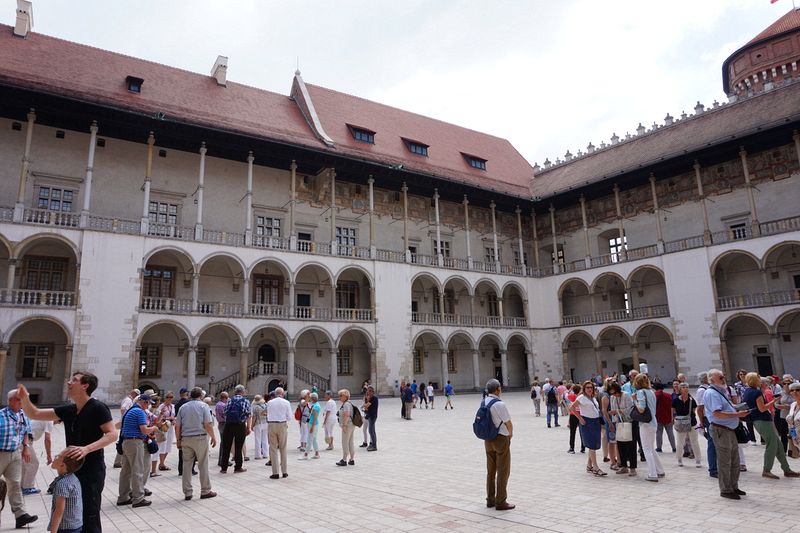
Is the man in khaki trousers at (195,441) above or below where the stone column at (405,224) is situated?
below

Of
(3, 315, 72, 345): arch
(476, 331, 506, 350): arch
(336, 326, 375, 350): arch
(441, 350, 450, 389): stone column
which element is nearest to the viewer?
(3, 315, 72, 345): arch

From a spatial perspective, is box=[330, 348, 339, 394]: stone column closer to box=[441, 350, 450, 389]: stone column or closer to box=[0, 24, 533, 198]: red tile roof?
box=[441, 350, 450, 389]: stone column

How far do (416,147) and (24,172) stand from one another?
20.5 metres

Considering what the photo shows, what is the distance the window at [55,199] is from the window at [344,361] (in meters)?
14.4

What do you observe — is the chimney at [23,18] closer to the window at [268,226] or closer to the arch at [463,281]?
the window at [268,226]

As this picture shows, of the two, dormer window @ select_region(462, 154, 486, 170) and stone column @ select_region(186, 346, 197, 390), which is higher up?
dormer window @ select_region(462, 154, 486, 170)

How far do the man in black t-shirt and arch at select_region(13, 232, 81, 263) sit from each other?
19.7 m

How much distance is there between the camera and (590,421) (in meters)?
8.25

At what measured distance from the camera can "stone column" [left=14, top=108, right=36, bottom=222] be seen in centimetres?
2059

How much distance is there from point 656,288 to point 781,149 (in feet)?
31.1

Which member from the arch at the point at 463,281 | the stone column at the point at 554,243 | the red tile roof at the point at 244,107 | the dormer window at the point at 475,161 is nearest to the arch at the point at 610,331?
the stone column at the point at 554,243

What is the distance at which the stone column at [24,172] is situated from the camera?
20.6m

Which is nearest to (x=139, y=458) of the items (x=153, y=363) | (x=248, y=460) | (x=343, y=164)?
(x=248, y=460)

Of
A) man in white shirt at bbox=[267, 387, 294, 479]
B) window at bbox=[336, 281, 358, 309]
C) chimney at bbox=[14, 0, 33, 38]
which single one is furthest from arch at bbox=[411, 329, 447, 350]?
chimney at bbox=[14, 0, 33, 38]
